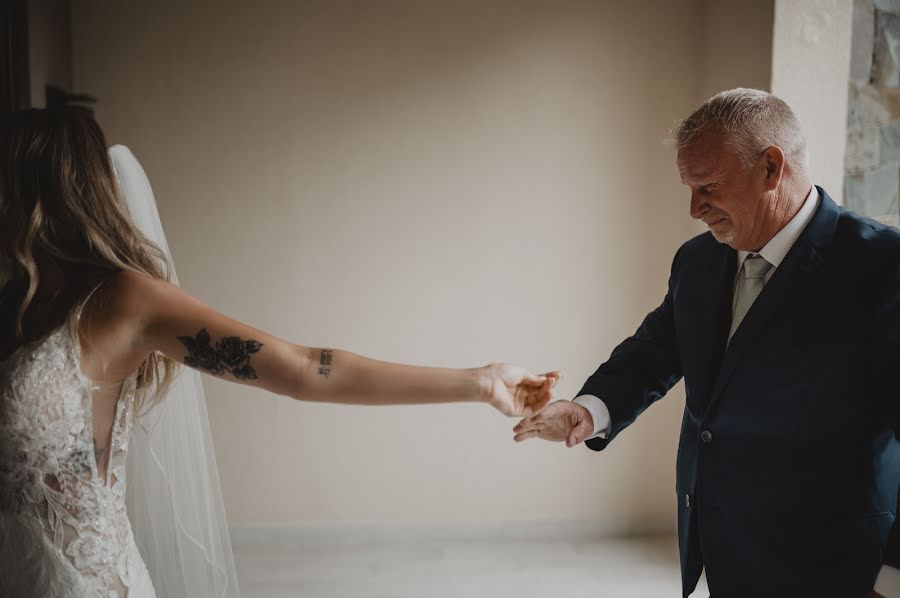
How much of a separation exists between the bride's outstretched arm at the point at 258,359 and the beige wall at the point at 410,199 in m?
2.22

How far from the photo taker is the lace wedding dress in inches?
51.7

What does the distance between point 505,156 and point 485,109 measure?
25 centimetres

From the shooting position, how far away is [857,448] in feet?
4.79

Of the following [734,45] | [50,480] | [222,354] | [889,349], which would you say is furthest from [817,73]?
[50,480]

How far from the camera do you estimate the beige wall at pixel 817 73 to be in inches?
110

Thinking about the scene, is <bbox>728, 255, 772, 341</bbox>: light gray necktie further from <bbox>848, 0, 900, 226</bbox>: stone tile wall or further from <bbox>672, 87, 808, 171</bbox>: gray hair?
<bbox>848, 0, 900, 226</bbox>: stone tile wall

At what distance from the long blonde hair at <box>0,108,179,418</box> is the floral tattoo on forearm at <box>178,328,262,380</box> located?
21 centimetres

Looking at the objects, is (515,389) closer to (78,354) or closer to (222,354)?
(222,354)

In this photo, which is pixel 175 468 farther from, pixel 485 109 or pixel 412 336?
pixel 485 109

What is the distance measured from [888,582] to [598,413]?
756 mm

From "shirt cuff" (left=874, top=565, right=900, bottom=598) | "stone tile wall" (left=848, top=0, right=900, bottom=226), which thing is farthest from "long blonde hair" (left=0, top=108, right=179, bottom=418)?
"stone tile wall" (left=848, top=0, right=900, bottom=226)

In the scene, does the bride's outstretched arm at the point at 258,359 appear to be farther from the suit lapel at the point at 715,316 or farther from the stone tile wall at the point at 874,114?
the stone tile wall at the point at 874,114

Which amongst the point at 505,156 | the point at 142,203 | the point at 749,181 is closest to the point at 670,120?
the point at 505,156

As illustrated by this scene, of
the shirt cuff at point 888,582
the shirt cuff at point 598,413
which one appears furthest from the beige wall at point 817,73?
the shirt cuff at point 888,582
